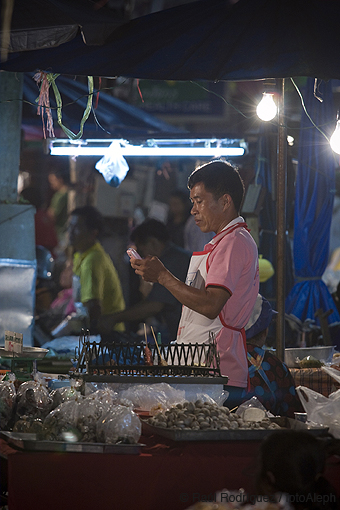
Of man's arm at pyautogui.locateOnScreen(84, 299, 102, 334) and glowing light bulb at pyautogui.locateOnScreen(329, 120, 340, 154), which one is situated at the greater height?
glowing light bulb at pyautogui.locateOnScreen(329, 120, 340, 154)

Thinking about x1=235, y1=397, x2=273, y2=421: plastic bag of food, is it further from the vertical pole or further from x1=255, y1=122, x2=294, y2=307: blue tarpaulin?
x1=255, y1=122, x2=294, y2=307: blue tarpaulin

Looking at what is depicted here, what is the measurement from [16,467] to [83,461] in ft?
0.61

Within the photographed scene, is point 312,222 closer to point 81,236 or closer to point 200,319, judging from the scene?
point 81,236

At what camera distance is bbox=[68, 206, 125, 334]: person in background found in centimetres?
549

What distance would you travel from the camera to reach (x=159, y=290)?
4.88 m

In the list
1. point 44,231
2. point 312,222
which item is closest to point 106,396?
point 312,222

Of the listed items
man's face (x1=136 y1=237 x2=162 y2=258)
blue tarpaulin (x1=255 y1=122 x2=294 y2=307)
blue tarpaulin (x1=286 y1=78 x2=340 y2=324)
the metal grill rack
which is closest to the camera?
the metal grill rack

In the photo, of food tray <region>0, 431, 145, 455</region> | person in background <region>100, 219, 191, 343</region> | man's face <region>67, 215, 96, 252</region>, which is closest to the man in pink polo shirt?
food tray <region>0, 431, 145, 455</region>

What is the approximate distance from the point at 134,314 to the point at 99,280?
748 mm

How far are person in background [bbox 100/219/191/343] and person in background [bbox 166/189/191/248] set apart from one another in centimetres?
196

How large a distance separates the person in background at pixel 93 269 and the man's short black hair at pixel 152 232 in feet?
2.10

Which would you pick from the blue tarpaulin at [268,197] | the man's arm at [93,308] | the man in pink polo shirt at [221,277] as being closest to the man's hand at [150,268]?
the man in pink polo shirt at [221,277]

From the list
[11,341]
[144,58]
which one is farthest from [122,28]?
[11,341]

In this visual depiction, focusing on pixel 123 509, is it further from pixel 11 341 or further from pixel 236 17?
pixel 236 17
